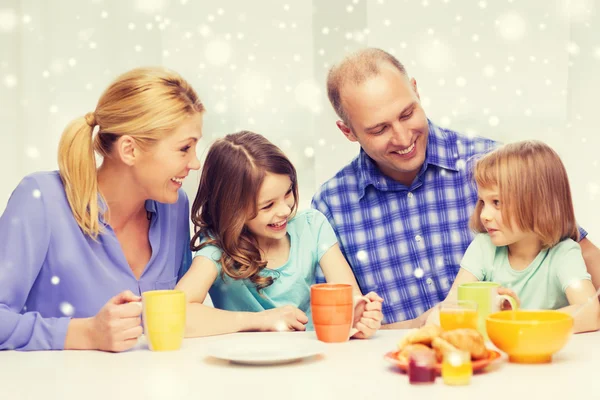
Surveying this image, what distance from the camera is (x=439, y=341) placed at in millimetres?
1118

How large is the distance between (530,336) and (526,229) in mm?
603

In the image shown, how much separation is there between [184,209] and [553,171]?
96 centimetres

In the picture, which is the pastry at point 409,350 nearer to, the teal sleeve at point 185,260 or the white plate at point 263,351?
the white plate at point 263,351

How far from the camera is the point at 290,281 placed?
1.93 m

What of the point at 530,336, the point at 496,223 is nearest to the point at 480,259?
the point at 496,223

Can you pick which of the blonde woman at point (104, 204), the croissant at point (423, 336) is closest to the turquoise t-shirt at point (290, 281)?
the blonde woman at point (104, 204)

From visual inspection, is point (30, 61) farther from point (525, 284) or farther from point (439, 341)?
point (439, 341)

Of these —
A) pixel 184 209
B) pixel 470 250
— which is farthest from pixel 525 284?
pixel 184 209

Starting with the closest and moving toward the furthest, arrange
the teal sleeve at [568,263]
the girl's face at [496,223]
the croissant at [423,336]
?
1. the croissant at [423,336]
2. the teal sleeve at [568,263]
3. the girl's face at [496,223]

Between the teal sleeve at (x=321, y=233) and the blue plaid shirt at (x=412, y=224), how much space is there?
22 cm

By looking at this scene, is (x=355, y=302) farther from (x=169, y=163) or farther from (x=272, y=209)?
(x=169, y=163)

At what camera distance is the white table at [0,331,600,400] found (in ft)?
3.40

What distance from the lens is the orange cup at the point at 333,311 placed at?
140 centimetres

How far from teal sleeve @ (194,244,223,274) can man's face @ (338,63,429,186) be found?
584mm
